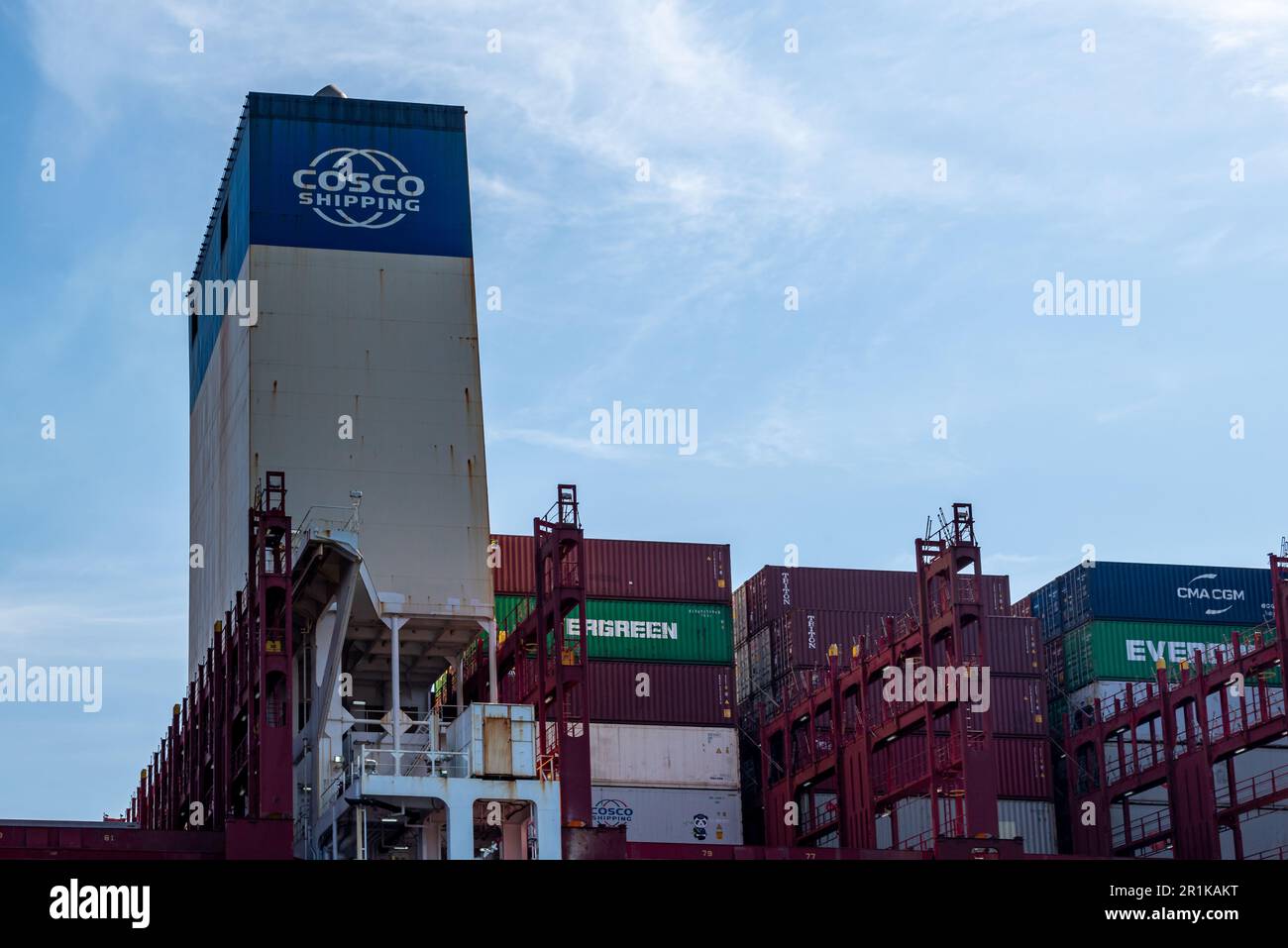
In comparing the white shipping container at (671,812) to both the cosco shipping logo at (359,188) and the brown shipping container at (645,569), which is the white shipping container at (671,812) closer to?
the brown shipping container at (645,569)

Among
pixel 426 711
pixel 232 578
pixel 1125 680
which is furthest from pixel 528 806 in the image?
pixel 1125 680

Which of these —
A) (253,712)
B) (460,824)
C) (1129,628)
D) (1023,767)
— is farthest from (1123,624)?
(460,824)

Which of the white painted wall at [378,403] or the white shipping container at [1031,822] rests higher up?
the white painted wall at [378,403]

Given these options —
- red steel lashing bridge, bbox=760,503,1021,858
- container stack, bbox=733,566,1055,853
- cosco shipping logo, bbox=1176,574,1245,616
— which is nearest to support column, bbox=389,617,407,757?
red steel lashing bridge, bbox=760,503,1021,858

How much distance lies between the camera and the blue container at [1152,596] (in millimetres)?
68438

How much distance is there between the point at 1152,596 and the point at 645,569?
20426 mm

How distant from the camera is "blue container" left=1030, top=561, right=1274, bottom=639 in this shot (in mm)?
68438

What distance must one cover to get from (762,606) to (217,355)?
21843 millimetres

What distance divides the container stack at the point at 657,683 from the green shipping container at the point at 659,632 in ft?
0.11

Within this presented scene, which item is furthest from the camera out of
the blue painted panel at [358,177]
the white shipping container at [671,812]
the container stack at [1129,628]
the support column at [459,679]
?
the container stack at [1129,628]

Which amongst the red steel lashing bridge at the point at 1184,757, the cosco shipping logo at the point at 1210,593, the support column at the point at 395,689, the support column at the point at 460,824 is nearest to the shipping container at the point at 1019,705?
the red steel lashing bridge at the point at 1184,757
